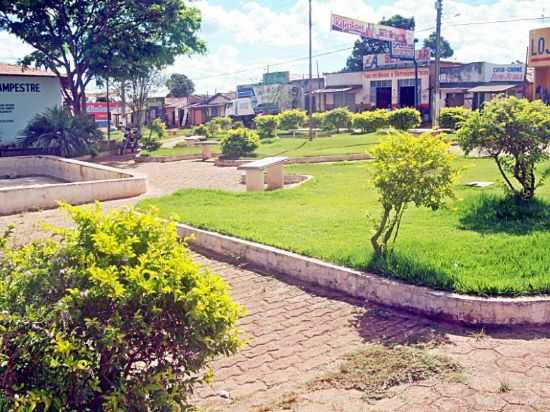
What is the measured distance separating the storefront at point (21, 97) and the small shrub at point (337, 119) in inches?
599

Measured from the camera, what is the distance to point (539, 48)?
29391mm

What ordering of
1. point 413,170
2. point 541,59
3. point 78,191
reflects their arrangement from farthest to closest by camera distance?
point 541,59, point 78,191, point 413,170

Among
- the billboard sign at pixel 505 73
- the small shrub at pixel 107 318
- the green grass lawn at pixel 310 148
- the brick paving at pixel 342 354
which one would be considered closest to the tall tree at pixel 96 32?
the green grass lawn at pixel 310 148

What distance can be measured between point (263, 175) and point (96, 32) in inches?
584

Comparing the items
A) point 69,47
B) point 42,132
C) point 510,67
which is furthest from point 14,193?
point 510,67

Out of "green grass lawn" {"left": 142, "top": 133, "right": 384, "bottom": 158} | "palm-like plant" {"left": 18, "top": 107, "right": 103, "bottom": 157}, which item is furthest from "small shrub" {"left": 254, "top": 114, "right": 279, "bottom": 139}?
"palm-like plant" {"left": 18, "top": 107, "right": 103, "bottom": 157}

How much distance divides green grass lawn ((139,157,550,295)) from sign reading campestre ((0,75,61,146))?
51.0ft

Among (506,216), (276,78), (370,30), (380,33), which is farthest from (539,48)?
(276,78)

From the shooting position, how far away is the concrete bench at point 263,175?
12.2 m

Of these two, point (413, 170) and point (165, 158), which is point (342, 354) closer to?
point (413, 170)

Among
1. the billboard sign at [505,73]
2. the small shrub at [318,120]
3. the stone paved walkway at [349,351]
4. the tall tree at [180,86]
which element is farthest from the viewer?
the tall tree at [180,86]

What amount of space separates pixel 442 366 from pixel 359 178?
9.24 meters

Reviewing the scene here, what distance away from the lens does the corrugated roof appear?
2397 cm

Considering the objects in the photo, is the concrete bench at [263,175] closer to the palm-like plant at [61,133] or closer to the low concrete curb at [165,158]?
the low concrete curb at [165,158]
